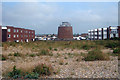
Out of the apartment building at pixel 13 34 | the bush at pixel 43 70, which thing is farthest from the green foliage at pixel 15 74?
the apartment building at pixel 13 34

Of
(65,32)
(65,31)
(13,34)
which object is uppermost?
(65,31)

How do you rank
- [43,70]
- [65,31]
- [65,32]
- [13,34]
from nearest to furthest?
[43,70], [13,34], [65,31], [65,32]

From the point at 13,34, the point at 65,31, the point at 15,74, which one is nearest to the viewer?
the point at 15,74

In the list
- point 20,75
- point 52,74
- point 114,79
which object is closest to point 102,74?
point 114,79

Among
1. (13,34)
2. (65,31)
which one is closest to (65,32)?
(65,31)

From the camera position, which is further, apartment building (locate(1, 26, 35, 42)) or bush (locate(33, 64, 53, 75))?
apartment building (locate(1, 26, 35, 42))

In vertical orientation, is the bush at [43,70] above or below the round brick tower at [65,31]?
below

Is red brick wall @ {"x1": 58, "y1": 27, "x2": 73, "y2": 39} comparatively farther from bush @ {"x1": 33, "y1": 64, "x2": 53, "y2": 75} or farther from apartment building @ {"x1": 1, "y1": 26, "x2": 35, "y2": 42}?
bush @ {"x1": 33, "y1": 64, "x2": 53, "y2": 75}

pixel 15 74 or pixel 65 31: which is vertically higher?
pixel 65 31

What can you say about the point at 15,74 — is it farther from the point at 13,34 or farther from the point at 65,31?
the point at 65,31

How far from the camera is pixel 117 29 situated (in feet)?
193

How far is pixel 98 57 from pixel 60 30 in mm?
50556

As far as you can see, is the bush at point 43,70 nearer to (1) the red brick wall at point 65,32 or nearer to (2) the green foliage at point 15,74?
(2) the green foliage at point 15,74

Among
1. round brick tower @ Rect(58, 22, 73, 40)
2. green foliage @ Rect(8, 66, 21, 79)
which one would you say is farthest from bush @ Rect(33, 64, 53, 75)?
round brick tower @ Rect(58, 22, 73, 40)
